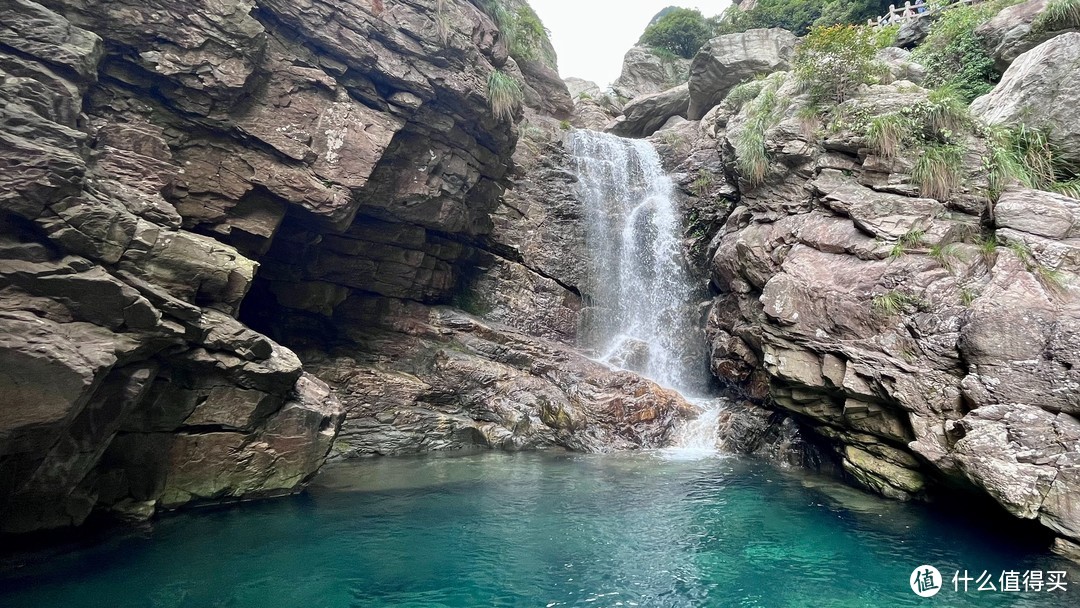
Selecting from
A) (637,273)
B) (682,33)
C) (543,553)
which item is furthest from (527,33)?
(543,553)

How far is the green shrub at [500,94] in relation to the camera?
13.1 m

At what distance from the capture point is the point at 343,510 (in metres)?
8.70

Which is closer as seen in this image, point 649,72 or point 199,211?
point 199,211

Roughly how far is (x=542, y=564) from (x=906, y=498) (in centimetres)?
617

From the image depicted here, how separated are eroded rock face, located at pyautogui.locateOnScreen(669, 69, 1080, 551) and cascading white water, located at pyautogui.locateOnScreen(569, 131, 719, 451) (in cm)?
276

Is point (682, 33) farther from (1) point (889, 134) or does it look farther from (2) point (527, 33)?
(1) point (889, 134)

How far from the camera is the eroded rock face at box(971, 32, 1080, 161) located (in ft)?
33.3

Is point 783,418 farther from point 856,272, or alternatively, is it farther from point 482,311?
point 482,311

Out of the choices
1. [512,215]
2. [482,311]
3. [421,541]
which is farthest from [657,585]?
[512,215]

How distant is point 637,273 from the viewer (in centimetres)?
1791

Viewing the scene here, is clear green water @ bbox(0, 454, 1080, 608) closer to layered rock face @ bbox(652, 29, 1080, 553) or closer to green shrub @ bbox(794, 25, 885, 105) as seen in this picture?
layered rock face @ bbox(652, 29, 1080, 553)

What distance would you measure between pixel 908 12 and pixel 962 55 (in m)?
8.71

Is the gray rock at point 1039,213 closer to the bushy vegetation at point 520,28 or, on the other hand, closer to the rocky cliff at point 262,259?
the rocky cliff at point 262,259

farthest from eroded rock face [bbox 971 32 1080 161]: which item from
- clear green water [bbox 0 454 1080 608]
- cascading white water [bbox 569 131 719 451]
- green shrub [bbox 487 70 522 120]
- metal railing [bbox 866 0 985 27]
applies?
green shrub [bbox 487 70 522 120]
